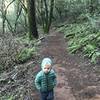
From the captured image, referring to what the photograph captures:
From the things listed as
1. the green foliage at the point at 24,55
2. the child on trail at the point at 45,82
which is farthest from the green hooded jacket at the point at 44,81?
the green foliage at the point at 24,55

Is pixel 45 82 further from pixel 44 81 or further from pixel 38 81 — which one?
pixel 38 81

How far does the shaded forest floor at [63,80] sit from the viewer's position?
807cm

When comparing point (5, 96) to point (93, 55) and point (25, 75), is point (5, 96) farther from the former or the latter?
point (93, 55)

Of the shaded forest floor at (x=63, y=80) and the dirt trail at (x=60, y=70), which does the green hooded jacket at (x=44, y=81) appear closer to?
the shaded forest floor at (x=63, y=80)

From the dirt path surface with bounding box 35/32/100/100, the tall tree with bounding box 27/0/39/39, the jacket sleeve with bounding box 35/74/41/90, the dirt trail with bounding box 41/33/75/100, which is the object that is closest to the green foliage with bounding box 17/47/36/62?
Answer: the dirt path surface with bounding box 35/32/100/100

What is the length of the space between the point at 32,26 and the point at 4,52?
22.0 ft

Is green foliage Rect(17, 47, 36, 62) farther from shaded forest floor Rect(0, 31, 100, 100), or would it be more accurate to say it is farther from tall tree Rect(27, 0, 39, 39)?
tall tree Rect(27, 0, 39, 39)

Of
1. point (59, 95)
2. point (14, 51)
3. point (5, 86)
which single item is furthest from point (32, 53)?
point (59, 95)

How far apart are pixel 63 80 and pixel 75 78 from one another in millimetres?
453

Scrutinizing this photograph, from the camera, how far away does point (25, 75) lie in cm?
952

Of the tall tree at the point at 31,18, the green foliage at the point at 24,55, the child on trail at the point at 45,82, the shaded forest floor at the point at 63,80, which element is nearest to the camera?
the child on trail at the point at 45,82

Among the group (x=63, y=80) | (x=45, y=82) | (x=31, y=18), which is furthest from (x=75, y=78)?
(x=31, y=18)

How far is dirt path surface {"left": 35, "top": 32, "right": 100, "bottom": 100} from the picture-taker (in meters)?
8.07

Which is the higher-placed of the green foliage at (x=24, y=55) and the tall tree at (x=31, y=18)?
the tall tree at (x=31, y=18)
